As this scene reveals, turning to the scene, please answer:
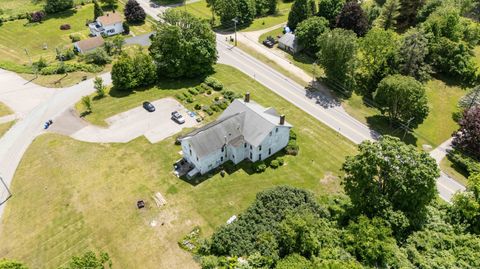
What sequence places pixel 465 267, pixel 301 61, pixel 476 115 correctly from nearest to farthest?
pixel 465 267 → pixel 476 115 → pixel 301 61

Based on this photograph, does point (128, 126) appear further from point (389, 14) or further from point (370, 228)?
point (389, 14)

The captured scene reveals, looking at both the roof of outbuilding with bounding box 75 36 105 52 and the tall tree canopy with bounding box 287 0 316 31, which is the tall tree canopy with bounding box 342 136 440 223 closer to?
the tall tree canopy with bounding box 287 0 316 31

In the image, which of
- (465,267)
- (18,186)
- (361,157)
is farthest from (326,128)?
(18,186)

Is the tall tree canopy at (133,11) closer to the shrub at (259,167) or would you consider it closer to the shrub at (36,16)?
the shrub at (36,16)

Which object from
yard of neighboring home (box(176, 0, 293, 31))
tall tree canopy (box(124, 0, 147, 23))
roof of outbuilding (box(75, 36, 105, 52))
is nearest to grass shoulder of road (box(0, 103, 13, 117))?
roof of outbuilding (box(75, 36, 105, 52))

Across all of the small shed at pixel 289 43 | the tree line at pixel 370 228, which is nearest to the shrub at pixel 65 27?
the small shed at pixel 289 43

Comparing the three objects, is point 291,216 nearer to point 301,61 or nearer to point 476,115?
point 476,115
